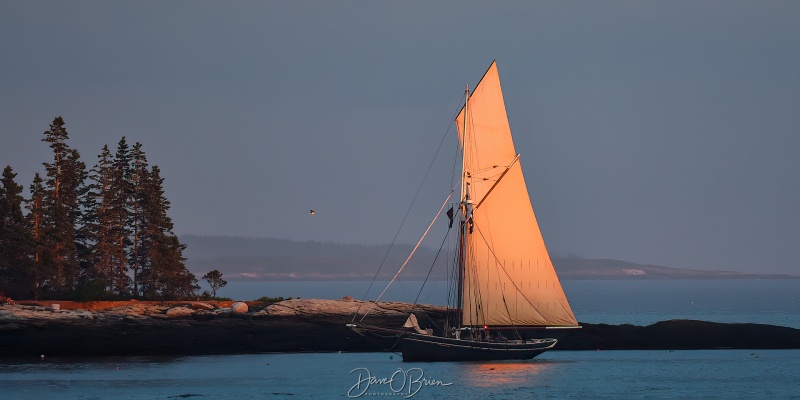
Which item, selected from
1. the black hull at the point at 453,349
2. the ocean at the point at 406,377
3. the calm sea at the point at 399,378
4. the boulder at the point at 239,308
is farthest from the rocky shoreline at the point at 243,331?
the black hull at the point at 453,349

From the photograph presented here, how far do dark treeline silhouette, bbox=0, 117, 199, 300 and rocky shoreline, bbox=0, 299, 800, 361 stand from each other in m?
5.17

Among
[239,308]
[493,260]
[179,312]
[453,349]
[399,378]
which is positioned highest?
[493,260]

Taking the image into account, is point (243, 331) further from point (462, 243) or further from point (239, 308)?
point (462, 243)

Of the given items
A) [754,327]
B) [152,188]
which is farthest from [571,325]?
[152,188]

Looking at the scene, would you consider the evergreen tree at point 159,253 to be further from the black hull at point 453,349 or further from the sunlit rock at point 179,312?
the black hull at point 453,349

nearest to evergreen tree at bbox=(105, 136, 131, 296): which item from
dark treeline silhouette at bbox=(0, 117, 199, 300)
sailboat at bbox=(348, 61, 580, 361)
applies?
dark treeline silhouette at bbox=(0, 117, 199, 300)

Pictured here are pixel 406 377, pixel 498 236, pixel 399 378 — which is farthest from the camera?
pixel 498 236

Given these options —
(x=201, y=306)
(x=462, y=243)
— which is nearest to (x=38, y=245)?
(x=201, y=306)

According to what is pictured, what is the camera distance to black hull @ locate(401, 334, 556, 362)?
73750 mm

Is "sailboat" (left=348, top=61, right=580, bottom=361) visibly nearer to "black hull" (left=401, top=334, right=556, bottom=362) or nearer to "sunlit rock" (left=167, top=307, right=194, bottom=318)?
"black hull" (left=401, top=334, right=556, bottom=362)

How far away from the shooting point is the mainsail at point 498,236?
247ft

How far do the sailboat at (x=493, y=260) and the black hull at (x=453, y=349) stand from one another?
65 mm

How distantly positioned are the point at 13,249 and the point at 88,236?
742cm

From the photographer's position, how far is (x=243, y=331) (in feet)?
277
